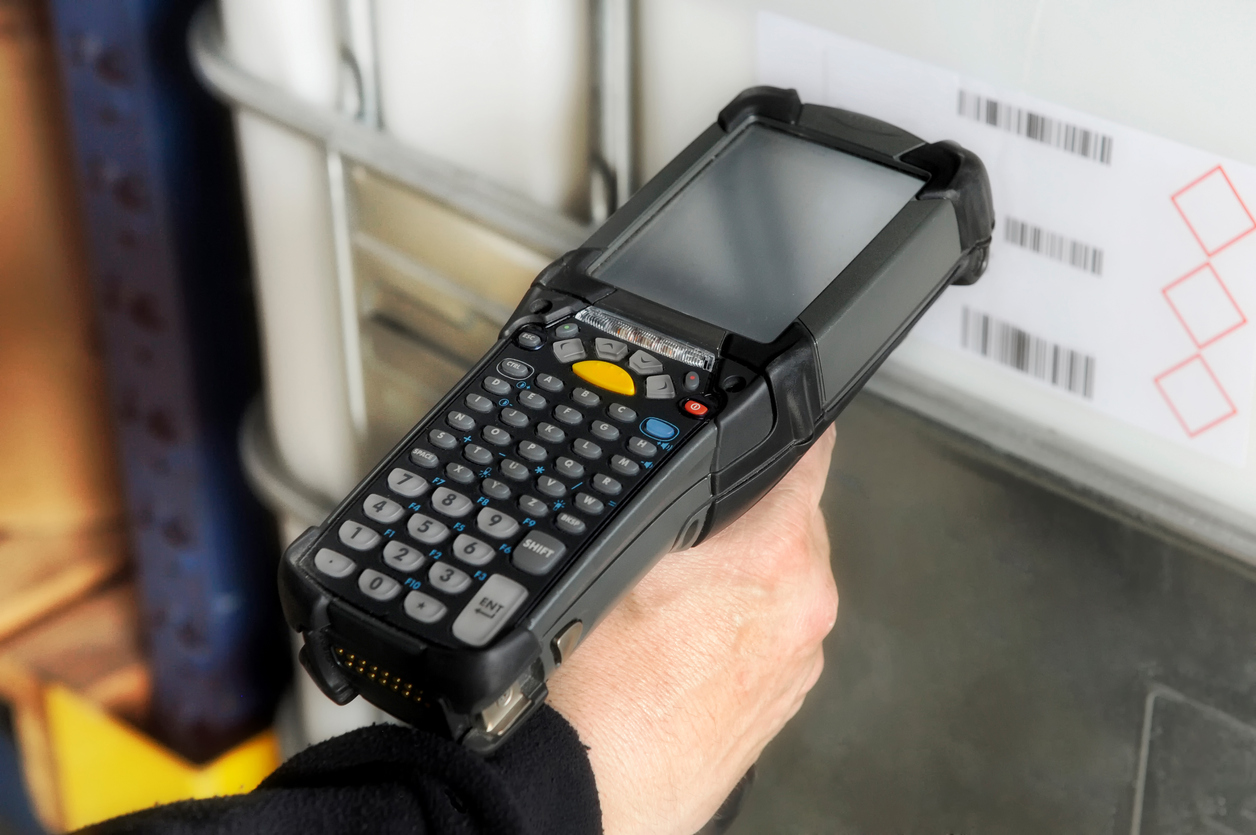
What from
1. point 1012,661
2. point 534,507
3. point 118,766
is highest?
point 534,507

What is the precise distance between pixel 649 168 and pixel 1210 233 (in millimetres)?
190

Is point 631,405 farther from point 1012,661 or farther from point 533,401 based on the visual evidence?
point 1012,661

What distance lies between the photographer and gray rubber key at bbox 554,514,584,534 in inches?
11.8

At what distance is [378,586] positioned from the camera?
0.30m

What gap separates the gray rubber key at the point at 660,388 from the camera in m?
0.33

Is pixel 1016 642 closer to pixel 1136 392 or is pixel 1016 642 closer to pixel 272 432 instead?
pixel 1136 392

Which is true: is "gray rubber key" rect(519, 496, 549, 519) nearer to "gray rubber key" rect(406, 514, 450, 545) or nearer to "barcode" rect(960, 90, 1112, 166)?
"gray rubber key" rect(406, 514, 450, 545)

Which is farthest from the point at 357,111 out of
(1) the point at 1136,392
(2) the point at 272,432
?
(1) the point at 1136,392

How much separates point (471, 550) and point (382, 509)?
29 millimetres

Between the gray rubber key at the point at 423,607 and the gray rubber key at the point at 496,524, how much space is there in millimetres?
23

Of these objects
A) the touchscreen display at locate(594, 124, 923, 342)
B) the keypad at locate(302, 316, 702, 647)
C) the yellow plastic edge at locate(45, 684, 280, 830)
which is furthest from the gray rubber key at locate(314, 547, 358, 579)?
the yellow plastic edge at locate(45, 684, 280, 830)

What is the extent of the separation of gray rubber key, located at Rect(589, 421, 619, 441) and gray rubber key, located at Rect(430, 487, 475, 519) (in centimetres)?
4

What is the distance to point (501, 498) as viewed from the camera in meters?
0.32

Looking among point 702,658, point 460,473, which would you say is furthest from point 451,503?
point 702,658
